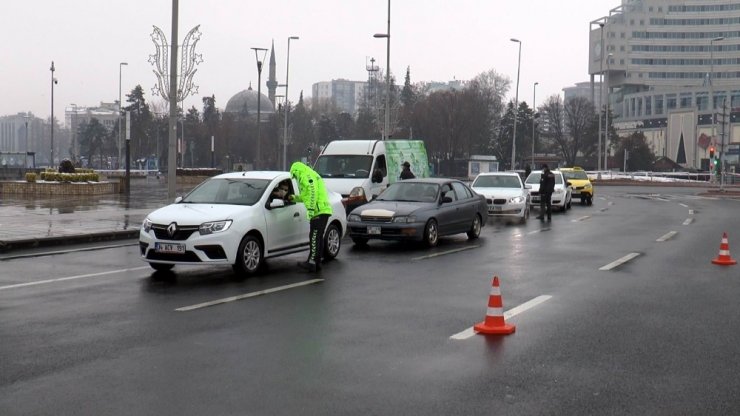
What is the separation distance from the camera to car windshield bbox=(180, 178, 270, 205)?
1336cm

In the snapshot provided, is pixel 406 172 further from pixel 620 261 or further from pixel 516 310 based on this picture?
pixel 516 310

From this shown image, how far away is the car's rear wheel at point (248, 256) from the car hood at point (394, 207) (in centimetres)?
458

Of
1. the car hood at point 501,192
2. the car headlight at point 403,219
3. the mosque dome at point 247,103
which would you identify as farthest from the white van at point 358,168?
the mosque dome at point 247,103

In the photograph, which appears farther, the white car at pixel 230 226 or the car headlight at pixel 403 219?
the car headlight at pixel 403 219

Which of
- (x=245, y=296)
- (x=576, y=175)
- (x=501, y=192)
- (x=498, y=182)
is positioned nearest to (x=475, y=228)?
(x=501, y=192)

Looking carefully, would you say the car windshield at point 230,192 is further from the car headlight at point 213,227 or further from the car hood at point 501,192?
the car hood at point 501,192

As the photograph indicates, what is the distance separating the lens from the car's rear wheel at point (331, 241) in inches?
587

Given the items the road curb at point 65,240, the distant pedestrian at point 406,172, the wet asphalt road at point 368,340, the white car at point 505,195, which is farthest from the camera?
the white car at point 505,195

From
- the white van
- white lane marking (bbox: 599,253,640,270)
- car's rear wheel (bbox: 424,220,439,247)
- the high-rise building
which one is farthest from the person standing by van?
the high-rise building

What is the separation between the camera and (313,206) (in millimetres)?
13352

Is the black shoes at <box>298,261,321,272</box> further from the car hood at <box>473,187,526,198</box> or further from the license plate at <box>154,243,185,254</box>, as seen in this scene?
the car hood at <box>473,187,526,198</box>

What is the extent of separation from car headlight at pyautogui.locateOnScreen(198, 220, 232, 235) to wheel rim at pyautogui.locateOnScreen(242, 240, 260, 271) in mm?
495

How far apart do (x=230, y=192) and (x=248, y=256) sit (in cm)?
140

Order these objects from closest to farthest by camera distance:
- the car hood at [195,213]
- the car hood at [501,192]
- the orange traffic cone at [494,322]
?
the orange traffic cone at [494,322] < the car hood at [195,213] < the car hood at [501,192]
